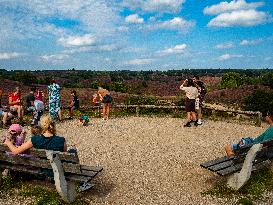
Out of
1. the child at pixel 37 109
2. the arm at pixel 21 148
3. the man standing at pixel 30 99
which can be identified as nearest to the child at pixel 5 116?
the child at pixel 37 109

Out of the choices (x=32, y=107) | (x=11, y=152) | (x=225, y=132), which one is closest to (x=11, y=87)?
(x=32, y=107)

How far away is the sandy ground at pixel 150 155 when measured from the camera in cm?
721

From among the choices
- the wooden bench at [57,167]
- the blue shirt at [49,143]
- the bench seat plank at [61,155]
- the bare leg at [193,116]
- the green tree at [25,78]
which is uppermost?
the blue shirt at [49,143]

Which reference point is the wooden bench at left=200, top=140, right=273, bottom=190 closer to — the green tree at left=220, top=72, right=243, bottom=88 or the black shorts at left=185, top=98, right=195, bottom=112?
the black shorts at left=185, top=98, right=195, bottom=112

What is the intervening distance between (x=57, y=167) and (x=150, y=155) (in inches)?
168

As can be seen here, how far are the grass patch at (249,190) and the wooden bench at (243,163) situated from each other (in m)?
0.15

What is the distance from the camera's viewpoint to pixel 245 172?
702 cm

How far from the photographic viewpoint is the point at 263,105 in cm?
3012

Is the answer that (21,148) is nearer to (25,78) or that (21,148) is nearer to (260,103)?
(260,103)

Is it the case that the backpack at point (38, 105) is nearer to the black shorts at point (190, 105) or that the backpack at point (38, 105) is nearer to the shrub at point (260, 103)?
the black shorts at point (190, 105)

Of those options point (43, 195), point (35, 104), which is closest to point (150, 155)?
point (43, 195)

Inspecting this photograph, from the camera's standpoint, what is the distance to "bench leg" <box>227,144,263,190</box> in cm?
687

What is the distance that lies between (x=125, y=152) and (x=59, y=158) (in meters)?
4.32

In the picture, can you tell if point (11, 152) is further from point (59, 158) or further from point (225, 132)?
point (225, 132)
